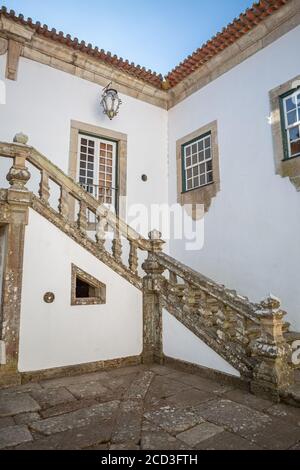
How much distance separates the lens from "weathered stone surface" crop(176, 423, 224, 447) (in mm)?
2420

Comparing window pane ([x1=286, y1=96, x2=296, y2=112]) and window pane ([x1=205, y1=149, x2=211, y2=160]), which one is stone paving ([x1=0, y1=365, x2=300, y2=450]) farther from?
window pane ([x1=205, y1=149, x2=211, y2=160])

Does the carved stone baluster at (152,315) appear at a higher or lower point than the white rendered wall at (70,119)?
lower

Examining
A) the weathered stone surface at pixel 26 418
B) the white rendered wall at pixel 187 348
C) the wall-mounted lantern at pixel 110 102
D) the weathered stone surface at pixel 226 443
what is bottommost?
the weathered stone surface at pixel 26 418

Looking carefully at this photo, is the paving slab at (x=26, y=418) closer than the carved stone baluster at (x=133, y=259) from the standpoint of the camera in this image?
Yes

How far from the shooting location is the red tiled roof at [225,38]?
20.1 feet

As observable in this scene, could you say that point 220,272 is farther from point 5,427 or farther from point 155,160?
point 5,427

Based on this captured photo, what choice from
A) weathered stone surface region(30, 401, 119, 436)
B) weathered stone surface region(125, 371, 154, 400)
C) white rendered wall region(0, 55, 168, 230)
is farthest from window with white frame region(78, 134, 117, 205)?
weathered stone surface region(30, 401, 119, 436)

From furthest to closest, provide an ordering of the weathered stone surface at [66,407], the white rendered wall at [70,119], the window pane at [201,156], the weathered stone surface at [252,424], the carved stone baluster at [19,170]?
the window pane at [201,156] < the white rendered wall at [70,119] < the carved stone baluster at [19,170] < the weathered stone surface at [66,407] < the weathered stone surface at [252,424]

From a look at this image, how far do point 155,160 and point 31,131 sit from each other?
10.8ft

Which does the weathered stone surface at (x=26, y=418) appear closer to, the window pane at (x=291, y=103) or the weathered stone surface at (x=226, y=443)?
the weathered stone surface at (x=226, y=443)

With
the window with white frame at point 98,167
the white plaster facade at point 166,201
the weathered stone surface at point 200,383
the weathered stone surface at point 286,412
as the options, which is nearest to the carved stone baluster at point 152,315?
the white plaster facade at point 166,201

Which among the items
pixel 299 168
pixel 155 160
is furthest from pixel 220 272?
pixel 155 160

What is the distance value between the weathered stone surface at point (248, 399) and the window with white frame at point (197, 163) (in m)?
4.99

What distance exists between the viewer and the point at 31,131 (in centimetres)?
673
